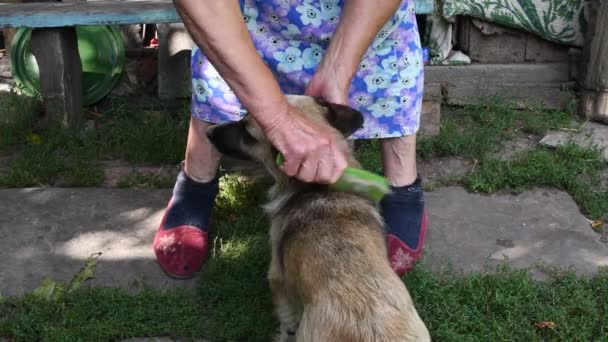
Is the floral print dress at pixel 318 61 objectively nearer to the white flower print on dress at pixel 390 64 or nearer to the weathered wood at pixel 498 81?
the white flower print on dress at pixel 390 64

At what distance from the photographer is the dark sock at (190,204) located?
3.72 meters

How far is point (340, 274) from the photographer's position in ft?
8.11

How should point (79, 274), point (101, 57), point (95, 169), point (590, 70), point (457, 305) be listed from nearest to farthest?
point (457, 305), point (79, 274), point (95, 169), point (590, 70), point (101, 57)

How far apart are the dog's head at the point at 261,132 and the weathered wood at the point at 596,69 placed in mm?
2897

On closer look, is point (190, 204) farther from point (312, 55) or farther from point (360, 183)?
point (360, 183)

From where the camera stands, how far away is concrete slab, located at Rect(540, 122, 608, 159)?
4.76 meters

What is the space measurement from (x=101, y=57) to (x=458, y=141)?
9.57 feet

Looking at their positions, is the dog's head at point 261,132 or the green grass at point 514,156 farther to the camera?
the green grass at point 514,156

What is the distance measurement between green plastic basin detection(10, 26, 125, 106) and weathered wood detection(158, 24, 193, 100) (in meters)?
0.42

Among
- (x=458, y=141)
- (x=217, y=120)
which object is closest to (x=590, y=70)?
(x=458, y=141)

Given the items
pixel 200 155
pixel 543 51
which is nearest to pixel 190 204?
pixel 200 155

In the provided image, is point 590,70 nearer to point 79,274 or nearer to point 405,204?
point 405,204

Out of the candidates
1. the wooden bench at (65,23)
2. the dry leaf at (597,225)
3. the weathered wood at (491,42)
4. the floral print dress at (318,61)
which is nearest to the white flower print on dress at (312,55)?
the floral print dress at (318,61)

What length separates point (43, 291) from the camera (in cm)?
339
